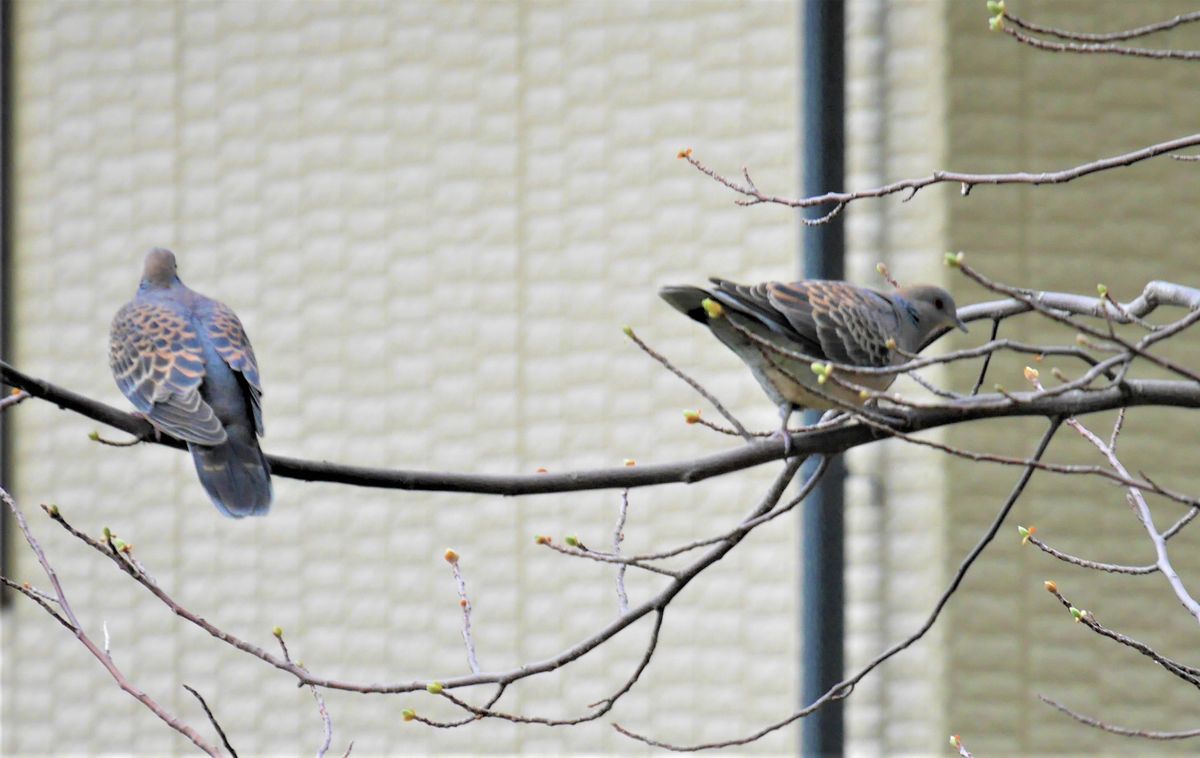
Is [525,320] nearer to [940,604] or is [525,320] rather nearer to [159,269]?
[159,269]

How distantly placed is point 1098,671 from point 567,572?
1.49 metres

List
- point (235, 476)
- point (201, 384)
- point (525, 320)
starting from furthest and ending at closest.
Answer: point (525, 320) < point (201, 384) < point (235, 476)

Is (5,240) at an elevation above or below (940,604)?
above

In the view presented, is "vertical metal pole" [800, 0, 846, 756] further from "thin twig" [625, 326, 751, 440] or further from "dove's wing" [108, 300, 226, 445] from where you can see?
"thin twig" [625, 326, 751, 440]

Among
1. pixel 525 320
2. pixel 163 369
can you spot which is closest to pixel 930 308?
pixel 163 369

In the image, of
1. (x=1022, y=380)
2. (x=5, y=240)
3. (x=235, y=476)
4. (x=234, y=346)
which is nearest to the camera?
(x=235, y=476)

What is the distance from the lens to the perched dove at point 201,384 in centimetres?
227

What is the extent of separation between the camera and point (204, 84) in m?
4.78

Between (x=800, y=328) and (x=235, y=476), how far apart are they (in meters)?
0.92

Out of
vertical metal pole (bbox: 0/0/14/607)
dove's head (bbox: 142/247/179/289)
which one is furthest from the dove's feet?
vertical metal pole (bbox: 0/0/14/607)

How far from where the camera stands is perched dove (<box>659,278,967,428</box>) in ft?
6.65

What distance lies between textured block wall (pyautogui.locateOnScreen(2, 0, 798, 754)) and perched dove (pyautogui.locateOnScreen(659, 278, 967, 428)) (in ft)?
5.79

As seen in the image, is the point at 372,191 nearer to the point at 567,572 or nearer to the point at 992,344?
the point at 567,572

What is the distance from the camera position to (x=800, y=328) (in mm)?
2109
